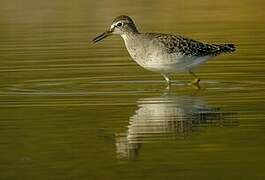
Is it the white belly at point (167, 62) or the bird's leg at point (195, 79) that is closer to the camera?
the bird's leg at point (195, 79)

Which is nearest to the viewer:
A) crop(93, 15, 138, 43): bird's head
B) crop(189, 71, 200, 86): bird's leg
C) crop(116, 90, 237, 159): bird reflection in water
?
crop(116, 90, 237, 159): bird reflection in water

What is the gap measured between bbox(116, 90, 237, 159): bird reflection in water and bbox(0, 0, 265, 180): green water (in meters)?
0.01

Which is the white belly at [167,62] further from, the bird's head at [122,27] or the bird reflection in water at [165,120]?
the bird reflection in water at [165,120]

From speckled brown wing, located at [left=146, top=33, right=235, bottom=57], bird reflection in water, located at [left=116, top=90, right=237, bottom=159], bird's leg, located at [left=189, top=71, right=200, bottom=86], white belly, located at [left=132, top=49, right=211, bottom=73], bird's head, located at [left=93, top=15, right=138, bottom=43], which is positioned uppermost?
bird's head, located at [left=93, top=15, right=138, bottom=43]

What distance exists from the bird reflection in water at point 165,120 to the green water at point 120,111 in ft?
0.04

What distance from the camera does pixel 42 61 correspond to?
67.8ft

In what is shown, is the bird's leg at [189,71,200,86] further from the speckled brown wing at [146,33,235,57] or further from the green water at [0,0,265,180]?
the speckled brown wing at [146,33,235,57]

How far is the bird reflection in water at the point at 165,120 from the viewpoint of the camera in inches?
492

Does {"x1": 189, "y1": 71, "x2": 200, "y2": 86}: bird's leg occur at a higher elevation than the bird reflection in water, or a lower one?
higher

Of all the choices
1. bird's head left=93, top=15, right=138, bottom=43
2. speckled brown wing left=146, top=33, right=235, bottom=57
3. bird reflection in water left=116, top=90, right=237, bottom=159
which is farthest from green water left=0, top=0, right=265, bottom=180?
bird's head left=93, top=15, right=138, bottom=43

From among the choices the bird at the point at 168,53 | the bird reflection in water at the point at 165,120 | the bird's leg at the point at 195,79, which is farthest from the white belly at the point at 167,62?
the bird reflection in water at the point at 165,120

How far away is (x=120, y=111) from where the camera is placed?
14664mm

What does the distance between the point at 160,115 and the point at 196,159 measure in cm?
276

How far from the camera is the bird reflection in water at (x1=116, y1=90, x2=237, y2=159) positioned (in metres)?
12.5
